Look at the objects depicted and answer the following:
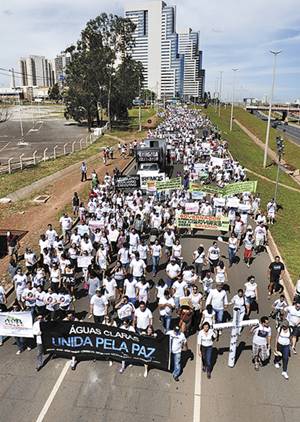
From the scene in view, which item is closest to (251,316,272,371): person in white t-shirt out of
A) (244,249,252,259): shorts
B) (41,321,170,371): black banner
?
(41,321,170,371): black banner

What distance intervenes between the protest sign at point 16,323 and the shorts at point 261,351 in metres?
5.60

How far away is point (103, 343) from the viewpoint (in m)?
10.2

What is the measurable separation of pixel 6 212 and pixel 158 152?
436 inches

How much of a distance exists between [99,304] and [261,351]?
4314 mm

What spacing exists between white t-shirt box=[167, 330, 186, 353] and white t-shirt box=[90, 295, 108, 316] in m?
2.30

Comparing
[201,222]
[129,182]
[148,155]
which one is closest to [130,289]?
[201,222]

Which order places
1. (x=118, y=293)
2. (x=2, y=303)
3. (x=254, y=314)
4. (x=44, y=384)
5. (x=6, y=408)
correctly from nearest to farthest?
1. (x=6, y=408)
2. (x=44, y=384)
3. (x=2, y=303)
4. (x=254, y=314)
5. (x=118, y=293)

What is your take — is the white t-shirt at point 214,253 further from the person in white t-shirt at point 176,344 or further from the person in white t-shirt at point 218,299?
the person in white t-shirt at point 176,344

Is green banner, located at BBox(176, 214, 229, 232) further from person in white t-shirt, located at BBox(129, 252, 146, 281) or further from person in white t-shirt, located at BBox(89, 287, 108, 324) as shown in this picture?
person in white t-shirt, located at BBox(89, 287, 108, 324)

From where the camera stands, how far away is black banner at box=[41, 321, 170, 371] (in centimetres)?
987

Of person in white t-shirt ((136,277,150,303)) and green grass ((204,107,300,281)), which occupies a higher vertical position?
person in white t-shirt ((136,277,150,303))

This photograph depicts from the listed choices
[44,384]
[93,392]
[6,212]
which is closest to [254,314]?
[93,392]

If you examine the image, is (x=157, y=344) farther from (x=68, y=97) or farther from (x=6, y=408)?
(x=68, y=97)

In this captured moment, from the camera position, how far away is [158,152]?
1153 inches
